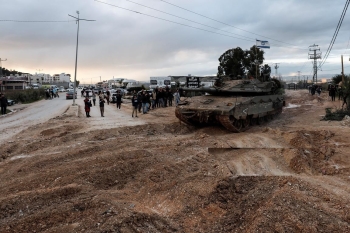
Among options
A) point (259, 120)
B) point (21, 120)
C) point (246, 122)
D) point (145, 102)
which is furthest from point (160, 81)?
point (246, 122)

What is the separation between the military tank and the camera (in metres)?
12.0

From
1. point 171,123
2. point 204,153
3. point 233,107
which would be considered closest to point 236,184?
point 204,153

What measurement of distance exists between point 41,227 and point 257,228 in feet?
9.36

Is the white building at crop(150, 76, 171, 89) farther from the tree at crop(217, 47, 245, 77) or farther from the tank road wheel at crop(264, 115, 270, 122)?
the tank road wheel at crop(264, 115, 270, 122)

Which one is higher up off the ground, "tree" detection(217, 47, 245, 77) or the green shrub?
"tree" detection(217, 47, 245, 77)

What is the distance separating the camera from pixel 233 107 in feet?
38.6

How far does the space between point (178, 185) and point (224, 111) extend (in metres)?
5.78

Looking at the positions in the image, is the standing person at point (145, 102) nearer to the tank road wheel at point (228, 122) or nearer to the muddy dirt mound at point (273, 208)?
the tank road wheel at point (228, 122)

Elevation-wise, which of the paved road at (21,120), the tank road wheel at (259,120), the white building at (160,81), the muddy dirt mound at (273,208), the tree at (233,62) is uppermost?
the tree at (233,62)

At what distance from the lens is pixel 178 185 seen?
624 centimetres

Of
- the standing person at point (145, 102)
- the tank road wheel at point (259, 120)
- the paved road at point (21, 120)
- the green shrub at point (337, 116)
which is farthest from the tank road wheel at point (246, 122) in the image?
the paved road at point (21, 120)

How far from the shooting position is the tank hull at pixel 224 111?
466 inches

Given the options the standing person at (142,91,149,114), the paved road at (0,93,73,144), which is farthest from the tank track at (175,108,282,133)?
the standing person at (142,91,149,114)

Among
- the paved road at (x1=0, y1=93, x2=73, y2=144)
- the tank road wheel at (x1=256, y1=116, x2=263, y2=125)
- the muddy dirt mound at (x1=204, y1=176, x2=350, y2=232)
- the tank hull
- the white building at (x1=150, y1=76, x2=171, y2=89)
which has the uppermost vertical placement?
the white building at (x1=150, y1=76, x2=171, y2=89)
